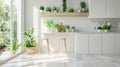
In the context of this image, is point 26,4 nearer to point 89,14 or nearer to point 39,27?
point 39,27

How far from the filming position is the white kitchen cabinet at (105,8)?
26.6 ft

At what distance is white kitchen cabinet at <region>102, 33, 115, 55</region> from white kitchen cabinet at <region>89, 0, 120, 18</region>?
2.53 ft

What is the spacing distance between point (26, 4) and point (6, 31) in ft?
5.59

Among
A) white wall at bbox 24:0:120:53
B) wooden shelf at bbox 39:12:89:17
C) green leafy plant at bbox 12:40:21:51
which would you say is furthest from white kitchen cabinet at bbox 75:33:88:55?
green leafy plant at bbox 12:40:21:51

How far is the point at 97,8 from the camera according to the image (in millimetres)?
8148

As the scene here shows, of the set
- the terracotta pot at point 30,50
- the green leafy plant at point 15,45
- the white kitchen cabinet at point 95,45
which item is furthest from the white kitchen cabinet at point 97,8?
the green leafy plant at point 15,45

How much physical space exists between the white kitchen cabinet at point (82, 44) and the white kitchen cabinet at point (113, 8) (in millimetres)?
1227

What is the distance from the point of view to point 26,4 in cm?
860

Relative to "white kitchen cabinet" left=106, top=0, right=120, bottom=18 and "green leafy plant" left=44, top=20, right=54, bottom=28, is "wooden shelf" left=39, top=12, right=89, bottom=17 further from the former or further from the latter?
"white kitchen cabinet" left=106, top=0, right=120, bottom=18

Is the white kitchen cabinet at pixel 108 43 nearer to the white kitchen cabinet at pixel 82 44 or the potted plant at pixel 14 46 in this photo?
the white kitchen cabinet at pixel 82 44

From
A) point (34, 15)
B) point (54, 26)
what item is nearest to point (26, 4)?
point (34, 15)

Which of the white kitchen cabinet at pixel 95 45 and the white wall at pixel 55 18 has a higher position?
the white wall at pixel 55 18

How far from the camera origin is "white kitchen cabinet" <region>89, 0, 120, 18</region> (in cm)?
812

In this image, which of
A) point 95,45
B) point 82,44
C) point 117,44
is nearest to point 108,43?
point 117,44
